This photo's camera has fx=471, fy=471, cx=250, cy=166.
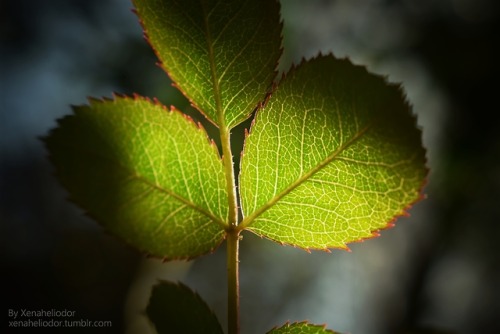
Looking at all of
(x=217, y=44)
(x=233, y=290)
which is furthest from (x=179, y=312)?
(x=217, y=44)

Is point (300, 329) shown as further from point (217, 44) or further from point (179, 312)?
point (217, 44)

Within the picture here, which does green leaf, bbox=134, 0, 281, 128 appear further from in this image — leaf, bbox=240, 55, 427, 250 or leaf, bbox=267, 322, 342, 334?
leaf, bbox=267, 322, 342, 334

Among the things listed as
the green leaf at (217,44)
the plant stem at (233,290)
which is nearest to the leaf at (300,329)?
the plant stem at (233,290)

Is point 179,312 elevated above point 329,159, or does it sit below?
below

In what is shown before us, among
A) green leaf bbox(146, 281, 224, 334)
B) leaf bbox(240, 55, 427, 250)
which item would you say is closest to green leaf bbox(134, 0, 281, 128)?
leaf bbox(240, 55, 427, 250)

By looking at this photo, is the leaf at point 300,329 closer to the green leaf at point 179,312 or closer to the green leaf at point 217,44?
the green leaf at point 179,312
